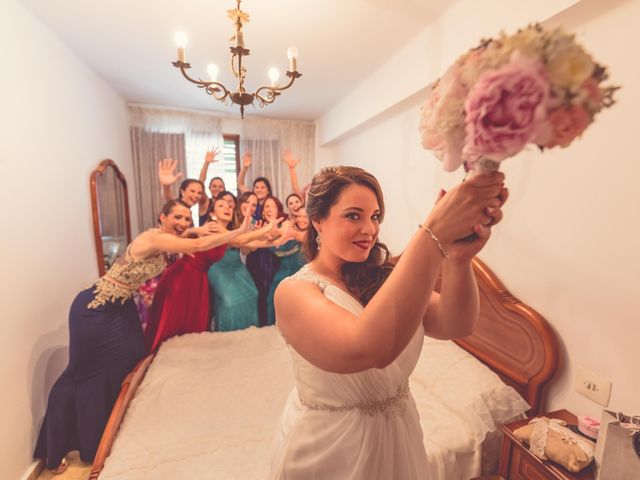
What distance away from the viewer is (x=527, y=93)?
380 millimetres

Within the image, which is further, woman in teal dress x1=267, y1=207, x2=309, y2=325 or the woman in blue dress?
woman in teal dress x1=267, y1=207, x2=309, y2=325

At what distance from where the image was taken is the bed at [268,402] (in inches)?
49.5

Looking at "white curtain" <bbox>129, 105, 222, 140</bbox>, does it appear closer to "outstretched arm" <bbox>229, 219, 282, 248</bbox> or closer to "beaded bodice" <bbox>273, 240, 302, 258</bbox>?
"beaded bodice" <bbox>273, 240, 302, 258</bbox>

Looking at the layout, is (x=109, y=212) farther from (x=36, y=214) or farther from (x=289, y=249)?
(x=289, y=249)

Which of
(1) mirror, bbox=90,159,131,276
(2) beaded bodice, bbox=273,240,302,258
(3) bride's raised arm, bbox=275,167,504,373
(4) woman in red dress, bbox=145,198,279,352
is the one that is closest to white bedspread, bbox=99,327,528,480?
(4) woman in red dress, bbox=145,198,279,352

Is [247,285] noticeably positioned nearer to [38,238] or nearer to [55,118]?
[38,238]

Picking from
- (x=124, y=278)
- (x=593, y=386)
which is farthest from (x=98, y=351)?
(x=593, y=386)

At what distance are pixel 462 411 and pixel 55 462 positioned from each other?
2.29 metres

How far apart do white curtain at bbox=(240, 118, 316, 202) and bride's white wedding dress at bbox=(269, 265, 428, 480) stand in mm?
3679

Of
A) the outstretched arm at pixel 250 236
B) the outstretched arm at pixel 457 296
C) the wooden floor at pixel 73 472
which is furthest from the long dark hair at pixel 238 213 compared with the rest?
the outstretched arm at pixel 457 296

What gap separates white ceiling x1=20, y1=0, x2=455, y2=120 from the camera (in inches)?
72.2

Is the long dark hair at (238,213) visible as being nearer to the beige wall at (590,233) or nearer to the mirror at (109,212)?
the mirror at (109,212)

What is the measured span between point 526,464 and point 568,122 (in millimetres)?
1425

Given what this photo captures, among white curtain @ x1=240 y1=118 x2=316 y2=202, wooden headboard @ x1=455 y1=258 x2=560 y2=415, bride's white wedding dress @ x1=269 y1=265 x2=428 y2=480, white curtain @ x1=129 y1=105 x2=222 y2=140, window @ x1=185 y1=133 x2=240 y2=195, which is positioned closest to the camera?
bride's white wedding dress @ x1=269 y1=265 x2=428 y2=480
